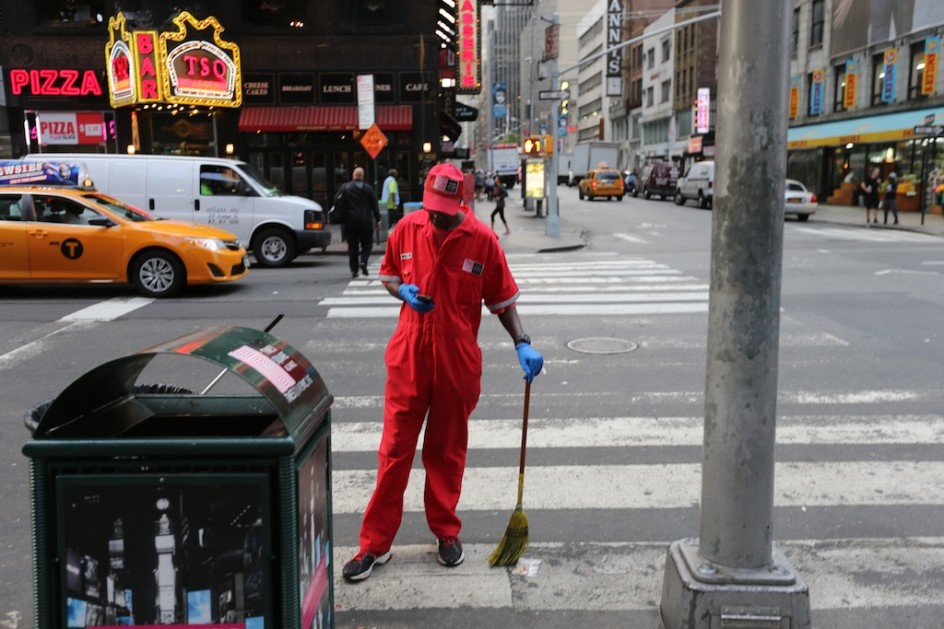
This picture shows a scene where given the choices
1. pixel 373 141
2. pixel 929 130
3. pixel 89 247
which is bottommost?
pixel 89 247

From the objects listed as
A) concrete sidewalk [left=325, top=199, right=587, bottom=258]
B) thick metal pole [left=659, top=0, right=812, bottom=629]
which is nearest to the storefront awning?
concrete sidewalk [left=325, top=199, right=587, bottom=258]

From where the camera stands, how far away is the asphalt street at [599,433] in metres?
3.72

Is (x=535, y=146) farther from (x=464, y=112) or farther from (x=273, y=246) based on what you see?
(x=464, y=112)

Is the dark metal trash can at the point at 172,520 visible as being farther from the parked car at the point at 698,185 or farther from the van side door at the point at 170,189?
the parked car at the point at 698,185

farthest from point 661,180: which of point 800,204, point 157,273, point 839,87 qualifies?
point 157,273

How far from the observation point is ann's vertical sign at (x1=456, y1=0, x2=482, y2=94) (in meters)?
31.5

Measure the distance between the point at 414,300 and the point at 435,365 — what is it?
311 mm

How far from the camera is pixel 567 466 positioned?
209 inches

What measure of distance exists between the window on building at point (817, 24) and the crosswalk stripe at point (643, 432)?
127ft

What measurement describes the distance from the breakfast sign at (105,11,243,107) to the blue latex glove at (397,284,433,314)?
20.4m

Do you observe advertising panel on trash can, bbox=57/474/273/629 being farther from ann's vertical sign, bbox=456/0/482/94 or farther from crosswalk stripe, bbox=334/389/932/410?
ann's vertical sign, bbox=456/0/482/94

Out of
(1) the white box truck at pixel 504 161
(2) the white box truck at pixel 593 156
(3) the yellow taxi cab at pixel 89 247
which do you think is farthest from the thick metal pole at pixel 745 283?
(2) the white box truck at pixel 593 156

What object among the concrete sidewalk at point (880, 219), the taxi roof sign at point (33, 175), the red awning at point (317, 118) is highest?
the red awning at point (317, 118)

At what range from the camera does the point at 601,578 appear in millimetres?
3844
